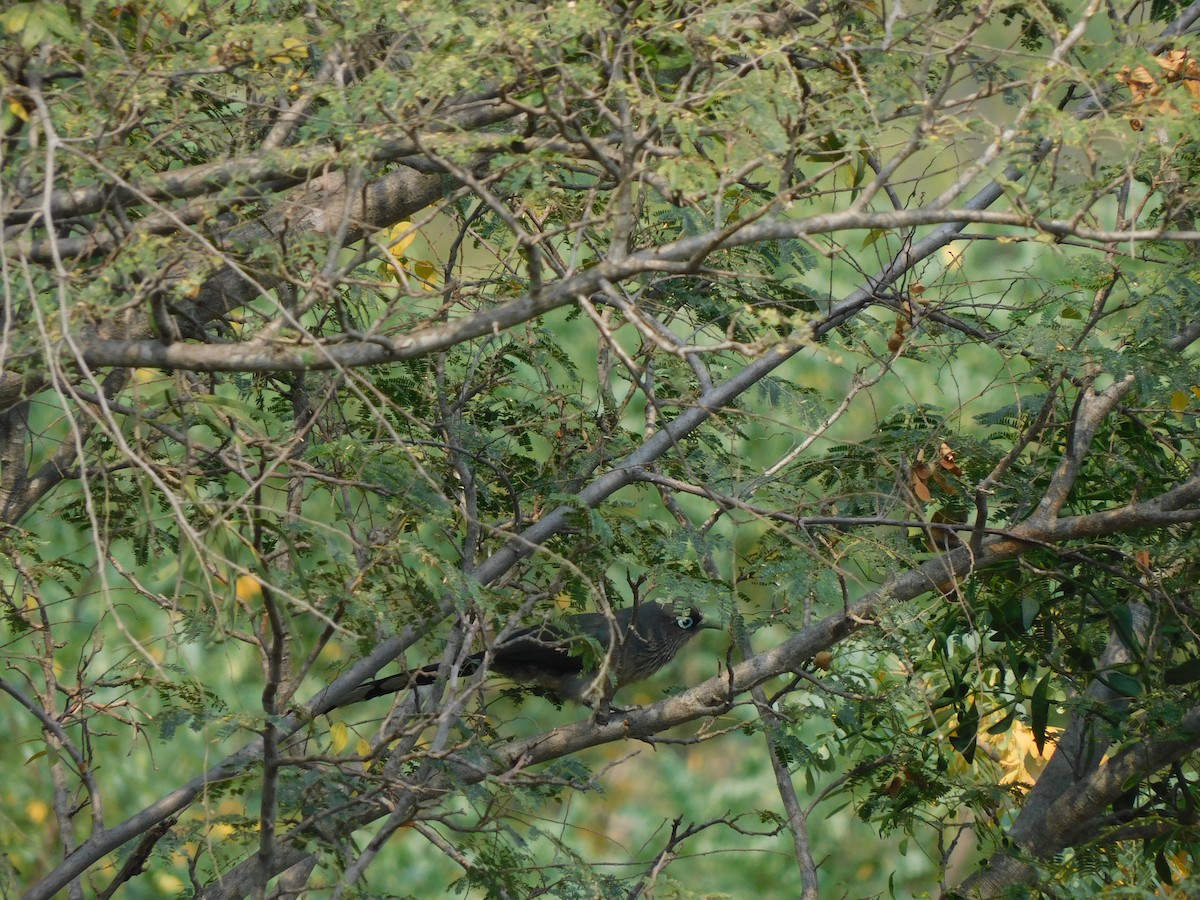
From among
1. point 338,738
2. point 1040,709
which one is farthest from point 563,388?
point 1040,709

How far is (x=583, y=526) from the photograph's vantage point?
11.4ft

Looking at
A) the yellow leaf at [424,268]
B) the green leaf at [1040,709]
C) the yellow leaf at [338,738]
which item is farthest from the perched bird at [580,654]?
the yellow leaf at [424,268]

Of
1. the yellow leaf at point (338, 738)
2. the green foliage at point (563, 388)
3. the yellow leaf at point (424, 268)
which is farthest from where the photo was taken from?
the yellow leaf at point (424, 268)

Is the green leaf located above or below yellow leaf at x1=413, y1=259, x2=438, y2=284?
below

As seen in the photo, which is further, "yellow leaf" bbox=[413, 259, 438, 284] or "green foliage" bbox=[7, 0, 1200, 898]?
"yellow leaf" bbox=[413, 259, 438, 284]

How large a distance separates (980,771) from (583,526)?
75.8 inches

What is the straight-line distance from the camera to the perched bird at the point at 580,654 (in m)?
3.71

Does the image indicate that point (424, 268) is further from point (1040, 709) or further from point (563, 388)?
point (1040, 709)

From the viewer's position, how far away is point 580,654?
11.8ft

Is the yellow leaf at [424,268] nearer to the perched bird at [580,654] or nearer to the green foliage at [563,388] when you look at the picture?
the green foliage at [563,388]

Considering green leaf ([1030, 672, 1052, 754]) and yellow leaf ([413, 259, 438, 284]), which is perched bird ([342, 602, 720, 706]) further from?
yellow leaf ([413, 259, 438, 284])

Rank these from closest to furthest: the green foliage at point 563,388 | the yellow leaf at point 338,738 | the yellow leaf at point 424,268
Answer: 1. the green foliage at point 563,388
2. the yellow leaf at point 338,738
3. the yellow leaf at point 424,268

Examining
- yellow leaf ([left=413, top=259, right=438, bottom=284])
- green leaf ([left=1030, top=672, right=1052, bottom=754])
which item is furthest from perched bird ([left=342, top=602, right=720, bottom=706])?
yellow leaf ([left=413, top=259, right=438, bottom=284])

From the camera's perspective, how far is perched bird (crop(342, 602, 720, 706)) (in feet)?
12.2
